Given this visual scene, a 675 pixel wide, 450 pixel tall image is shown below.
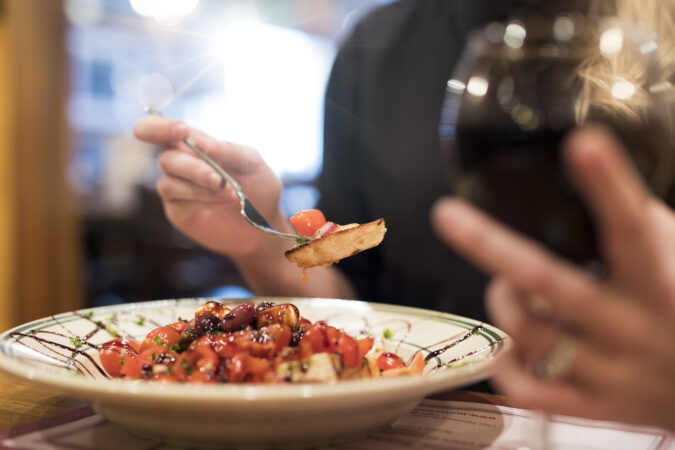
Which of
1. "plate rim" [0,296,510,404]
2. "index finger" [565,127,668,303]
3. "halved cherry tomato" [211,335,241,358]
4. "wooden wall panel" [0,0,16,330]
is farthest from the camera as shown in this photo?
"wooden wall panel" [0,0,16,330]

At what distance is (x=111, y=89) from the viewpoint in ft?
17.6

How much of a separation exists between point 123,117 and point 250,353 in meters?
5.00

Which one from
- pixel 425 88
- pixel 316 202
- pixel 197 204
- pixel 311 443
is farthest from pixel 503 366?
pixel 425 88

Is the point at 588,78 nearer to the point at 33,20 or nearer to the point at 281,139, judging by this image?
the point at 33,20

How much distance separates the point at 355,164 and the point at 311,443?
1.36m

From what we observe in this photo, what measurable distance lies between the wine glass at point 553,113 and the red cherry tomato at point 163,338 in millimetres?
642

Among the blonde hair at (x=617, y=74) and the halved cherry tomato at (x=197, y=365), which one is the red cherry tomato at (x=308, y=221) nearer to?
the halved cherry tomato at (x=197, y=365)

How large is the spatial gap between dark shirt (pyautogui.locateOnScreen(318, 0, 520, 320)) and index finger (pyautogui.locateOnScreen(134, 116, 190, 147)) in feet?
2.40

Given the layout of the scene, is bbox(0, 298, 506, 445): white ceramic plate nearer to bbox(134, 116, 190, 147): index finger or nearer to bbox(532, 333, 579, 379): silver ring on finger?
bbox(532, 333, 579, 379): silver ring on finger

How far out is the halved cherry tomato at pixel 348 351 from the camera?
843 millimetres

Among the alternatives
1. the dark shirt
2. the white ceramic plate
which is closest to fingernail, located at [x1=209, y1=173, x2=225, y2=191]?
the white ceramic plate

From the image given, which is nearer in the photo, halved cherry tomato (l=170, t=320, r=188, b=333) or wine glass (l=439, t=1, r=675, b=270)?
wine glass (l=439, t=1, r=675, b=270)

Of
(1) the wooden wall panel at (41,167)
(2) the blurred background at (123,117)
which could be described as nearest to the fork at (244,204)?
(2) the blurred background at (123,117)

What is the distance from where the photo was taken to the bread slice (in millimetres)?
958
